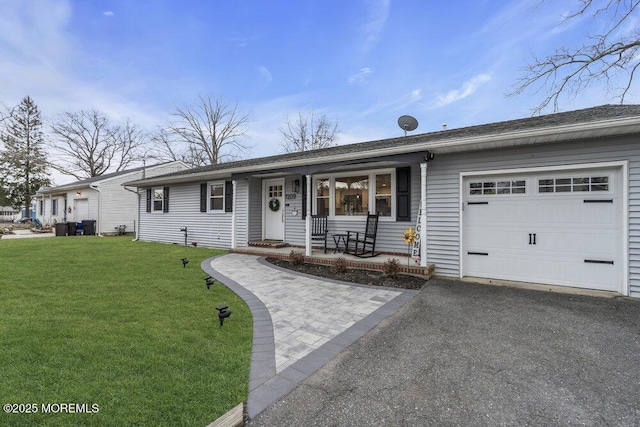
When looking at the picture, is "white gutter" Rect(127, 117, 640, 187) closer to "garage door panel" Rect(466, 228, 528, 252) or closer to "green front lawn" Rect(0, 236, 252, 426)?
"garage door panel" Rect(466, 228, 528, 252)

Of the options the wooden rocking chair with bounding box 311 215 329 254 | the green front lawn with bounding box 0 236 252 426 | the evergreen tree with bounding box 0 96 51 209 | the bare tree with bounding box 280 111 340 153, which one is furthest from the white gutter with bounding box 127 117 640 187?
the evergreen tree with bounding box 0 96 51 209

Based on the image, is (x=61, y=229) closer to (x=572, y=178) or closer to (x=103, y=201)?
(x=103, y=201)

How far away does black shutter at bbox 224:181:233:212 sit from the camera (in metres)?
9.52

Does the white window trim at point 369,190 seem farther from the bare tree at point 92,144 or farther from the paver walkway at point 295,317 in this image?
the bare tree at point 92,144

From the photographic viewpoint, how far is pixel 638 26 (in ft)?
25.6

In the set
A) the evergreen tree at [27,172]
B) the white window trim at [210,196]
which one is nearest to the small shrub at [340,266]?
the white window trim at [210,196]

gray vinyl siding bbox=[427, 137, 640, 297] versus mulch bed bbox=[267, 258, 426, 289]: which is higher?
gray vinyl siding bbox=[427, 137, 640, 297]

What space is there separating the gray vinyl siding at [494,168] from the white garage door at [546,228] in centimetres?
18

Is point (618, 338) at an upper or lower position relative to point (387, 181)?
lower

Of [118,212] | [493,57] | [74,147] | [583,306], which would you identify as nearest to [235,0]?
[493,57]

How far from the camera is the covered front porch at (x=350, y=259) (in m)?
5.64

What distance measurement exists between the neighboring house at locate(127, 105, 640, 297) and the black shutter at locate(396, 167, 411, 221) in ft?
0.08

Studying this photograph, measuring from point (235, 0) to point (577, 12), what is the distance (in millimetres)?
9895

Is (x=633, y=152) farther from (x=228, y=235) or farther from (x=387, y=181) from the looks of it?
(x=228, y=235)
